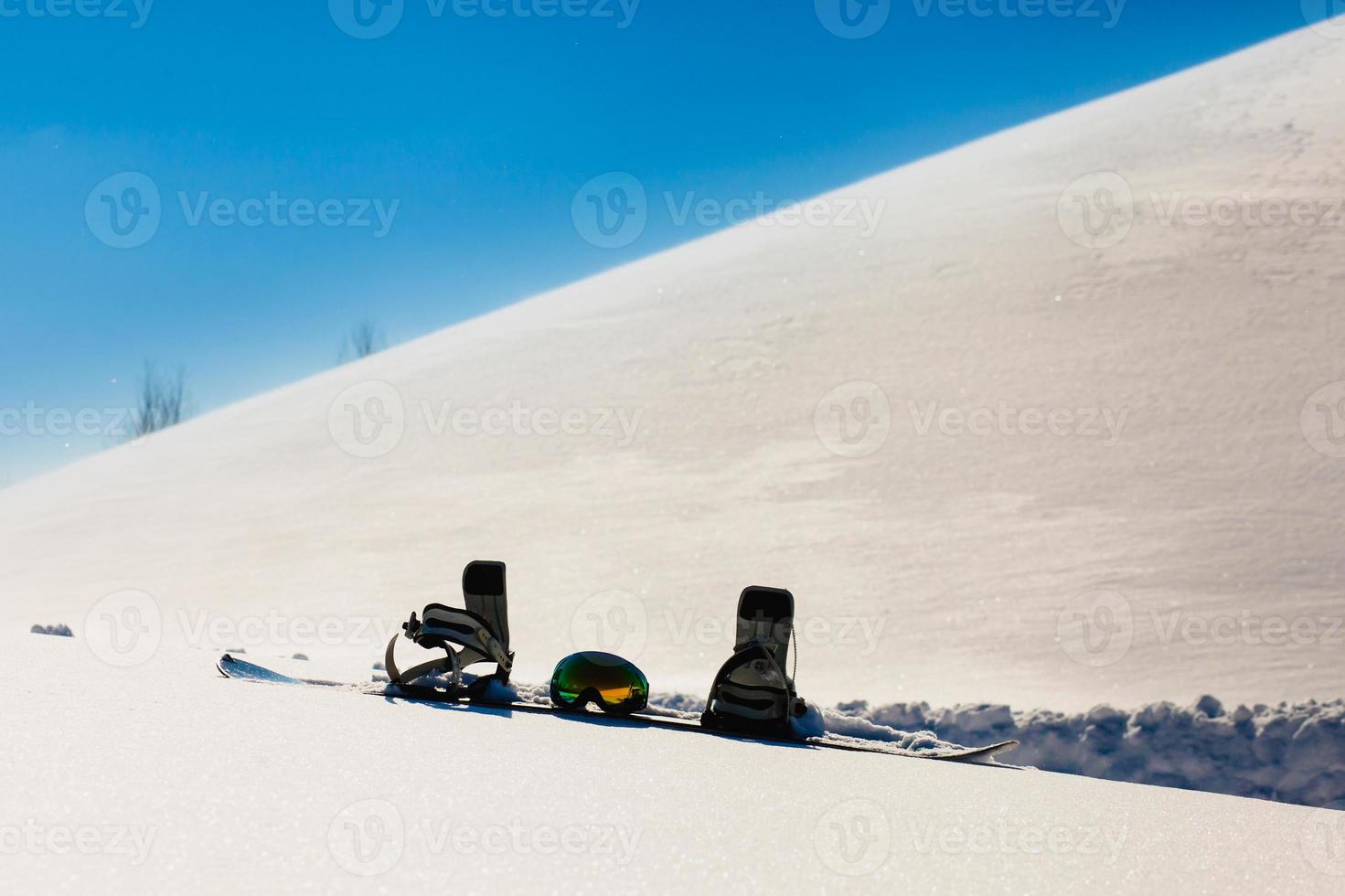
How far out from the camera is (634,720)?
394 centimetres

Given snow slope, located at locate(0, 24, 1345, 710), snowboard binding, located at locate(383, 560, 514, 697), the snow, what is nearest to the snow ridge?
the snow

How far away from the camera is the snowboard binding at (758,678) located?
3.87m

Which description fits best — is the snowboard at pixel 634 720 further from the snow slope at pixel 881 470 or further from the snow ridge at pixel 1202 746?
the snow slope at pixel 881 470

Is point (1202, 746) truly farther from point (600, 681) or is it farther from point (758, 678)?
point (600, 681)

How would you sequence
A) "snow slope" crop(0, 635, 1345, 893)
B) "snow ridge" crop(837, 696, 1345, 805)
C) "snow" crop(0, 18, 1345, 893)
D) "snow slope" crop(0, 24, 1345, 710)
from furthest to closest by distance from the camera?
"snow slope" crop(0, 24, 1345, 710) < "snow ridge" crop(837, 696, 1345, 805) < "snow" crop(0, 18, 1345, 893) < "snow slope" crop(0, 635, 1345, 893)

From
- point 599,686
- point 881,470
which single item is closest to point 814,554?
point 881,470

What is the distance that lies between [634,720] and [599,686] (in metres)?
0.20

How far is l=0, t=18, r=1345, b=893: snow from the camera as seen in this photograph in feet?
7.26

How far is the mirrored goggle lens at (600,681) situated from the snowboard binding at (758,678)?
303mm

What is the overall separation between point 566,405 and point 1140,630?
26.3 feet

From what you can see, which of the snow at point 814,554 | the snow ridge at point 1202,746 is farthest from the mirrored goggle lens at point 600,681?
the snow ridge at point 1202,746

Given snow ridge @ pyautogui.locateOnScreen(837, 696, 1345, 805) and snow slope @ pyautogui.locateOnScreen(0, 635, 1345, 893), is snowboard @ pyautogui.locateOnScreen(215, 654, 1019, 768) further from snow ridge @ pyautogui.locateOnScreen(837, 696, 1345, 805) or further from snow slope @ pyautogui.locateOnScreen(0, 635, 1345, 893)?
snow ridge @ pyautogui.locateOnScreen(837, 696, 1345, 805)

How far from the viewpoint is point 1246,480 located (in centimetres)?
941

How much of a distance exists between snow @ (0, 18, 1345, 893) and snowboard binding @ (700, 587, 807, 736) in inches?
15.4
